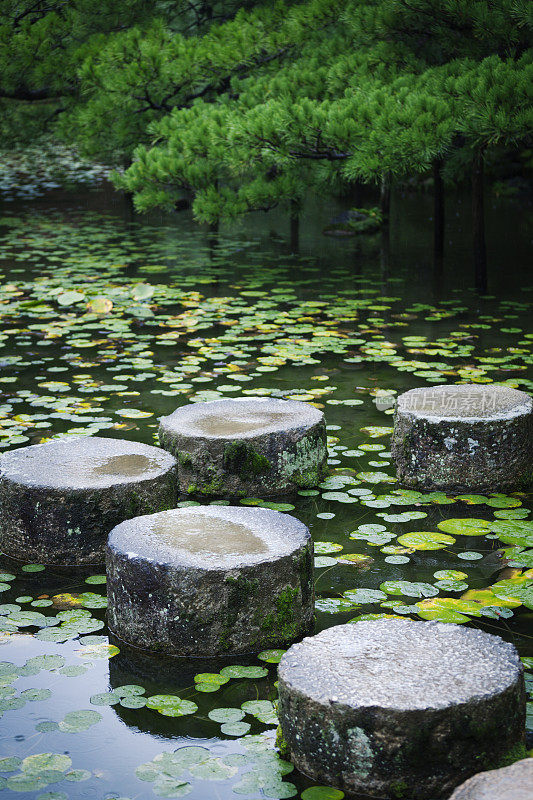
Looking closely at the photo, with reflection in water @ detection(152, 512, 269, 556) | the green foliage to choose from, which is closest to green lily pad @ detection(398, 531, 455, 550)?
reflection in water @ detection(152, 512, 269, 556)

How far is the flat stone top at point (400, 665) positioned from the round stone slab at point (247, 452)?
4.56 ft

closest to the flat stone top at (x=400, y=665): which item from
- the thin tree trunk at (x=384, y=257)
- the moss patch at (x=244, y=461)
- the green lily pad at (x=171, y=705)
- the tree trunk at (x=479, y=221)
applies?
the green lily pad at (x=171, y=705)

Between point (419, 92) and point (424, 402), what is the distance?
369 cm

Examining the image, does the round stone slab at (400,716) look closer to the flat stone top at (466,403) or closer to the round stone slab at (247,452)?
the round stone slab at (247,452)

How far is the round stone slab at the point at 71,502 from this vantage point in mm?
3150

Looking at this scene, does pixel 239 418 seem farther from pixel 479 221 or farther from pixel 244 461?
pixel 479 221

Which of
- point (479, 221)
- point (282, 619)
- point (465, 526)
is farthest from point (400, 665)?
point (479, 221)

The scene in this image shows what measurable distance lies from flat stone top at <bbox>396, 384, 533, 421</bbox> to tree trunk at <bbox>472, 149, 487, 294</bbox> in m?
3.53

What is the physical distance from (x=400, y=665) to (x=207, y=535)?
0.85 meters

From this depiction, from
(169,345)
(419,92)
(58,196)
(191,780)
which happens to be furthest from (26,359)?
(58,196)

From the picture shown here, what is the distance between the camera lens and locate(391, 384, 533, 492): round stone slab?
370 centimetres

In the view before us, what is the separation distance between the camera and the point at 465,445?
146 inches

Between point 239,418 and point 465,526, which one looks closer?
point 465,526

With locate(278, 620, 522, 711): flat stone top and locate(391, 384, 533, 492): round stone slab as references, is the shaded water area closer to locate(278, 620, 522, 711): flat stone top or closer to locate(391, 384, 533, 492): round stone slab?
locate(391, 384, 533, 492): round stone slab
